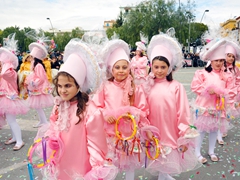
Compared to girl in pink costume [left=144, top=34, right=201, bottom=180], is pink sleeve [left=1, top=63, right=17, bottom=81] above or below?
above

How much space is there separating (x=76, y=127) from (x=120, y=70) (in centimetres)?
93

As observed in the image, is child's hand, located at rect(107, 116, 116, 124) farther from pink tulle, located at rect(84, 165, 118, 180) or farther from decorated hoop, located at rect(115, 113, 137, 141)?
pink tulle, located at rect(84, 165, 118, 180)

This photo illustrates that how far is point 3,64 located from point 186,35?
22.1m

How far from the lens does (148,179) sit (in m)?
3.00

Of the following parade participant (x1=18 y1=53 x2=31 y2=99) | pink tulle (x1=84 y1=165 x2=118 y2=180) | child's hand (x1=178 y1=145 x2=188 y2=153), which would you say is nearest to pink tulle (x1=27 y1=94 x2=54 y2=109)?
parade participant (x1=18 y1=53 x2=31 y2=99)

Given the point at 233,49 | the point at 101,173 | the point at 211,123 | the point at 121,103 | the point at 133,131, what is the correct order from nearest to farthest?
the point at 101,173, the point at 133,131, the point at 121,103, the point at 211,123, the point at 233,49

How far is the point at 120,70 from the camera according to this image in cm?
254

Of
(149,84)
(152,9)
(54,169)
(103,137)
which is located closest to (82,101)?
(103,137)

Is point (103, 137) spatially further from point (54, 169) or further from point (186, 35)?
point (186, 35)

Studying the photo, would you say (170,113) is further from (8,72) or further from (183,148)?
(8,72)

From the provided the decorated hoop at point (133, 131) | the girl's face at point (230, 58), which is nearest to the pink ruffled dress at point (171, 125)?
the decorated hoop at point (133, 131)

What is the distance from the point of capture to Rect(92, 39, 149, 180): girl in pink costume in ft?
7.80

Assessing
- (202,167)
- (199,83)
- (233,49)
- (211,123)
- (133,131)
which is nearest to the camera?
(133,131)

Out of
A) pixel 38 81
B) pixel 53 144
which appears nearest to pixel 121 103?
pixel 53 144
